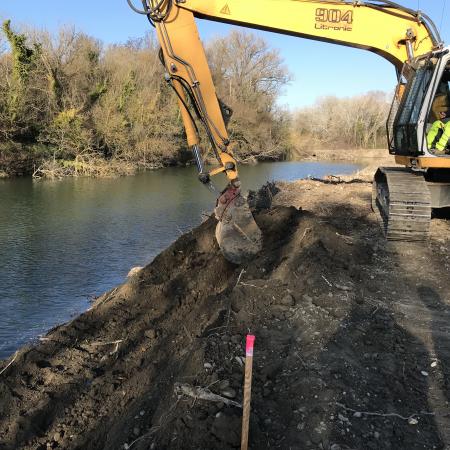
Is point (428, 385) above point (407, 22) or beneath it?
beneath

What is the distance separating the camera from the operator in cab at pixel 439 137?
656cm

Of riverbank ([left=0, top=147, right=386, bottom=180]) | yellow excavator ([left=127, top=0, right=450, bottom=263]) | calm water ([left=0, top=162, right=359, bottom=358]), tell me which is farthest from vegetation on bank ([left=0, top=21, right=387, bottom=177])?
yellow excavator ([left=127, top=0, right=450, bottom=263])

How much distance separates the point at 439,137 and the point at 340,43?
203 centimetres

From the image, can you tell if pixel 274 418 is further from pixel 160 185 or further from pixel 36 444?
pixel 160 185

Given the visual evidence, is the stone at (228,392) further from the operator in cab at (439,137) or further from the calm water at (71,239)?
the operator in cab at (439,137)

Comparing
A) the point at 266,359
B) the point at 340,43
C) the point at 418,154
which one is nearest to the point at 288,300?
the point at 266,359

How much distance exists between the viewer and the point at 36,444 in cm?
358

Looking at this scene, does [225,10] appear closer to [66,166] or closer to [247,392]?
[247,392]

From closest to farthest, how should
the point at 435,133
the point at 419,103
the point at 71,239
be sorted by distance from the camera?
1. the point at 419,103
2. the point at 435,133
3. the point at 71,239

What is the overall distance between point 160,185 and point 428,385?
829 inches

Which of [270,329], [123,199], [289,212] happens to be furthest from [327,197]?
[123,199]

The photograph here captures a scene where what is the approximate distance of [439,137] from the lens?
668 cm

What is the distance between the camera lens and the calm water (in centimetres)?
754

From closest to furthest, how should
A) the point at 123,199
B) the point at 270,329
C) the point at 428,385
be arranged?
the point at 428,385 → the point at 270,329 → the point at 123,199
